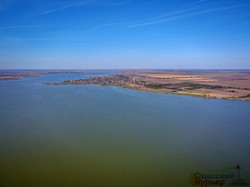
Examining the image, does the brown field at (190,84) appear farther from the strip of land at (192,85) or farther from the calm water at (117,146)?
the calm water at (117,146)

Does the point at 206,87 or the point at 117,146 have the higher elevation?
the point at 206,87

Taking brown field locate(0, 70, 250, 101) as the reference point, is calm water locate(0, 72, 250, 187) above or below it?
below

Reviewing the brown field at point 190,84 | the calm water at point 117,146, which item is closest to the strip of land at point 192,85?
the brown field at point 190,84

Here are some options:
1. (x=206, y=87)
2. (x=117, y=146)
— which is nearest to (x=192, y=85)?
(x=206, y=87)

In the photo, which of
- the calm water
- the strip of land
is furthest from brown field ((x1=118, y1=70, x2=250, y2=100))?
the calm water

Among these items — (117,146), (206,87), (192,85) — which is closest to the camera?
(117,146)

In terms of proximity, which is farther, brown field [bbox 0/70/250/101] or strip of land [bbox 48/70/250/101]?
brown field [bbox 0/70/250/101]

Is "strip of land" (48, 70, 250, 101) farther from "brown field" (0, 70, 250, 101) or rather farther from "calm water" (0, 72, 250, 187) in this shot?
"calm water" (0, 72, 250, 187)

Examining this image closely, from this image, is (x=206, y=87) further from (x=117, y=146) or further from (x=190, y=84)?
(x=117, y=146)
